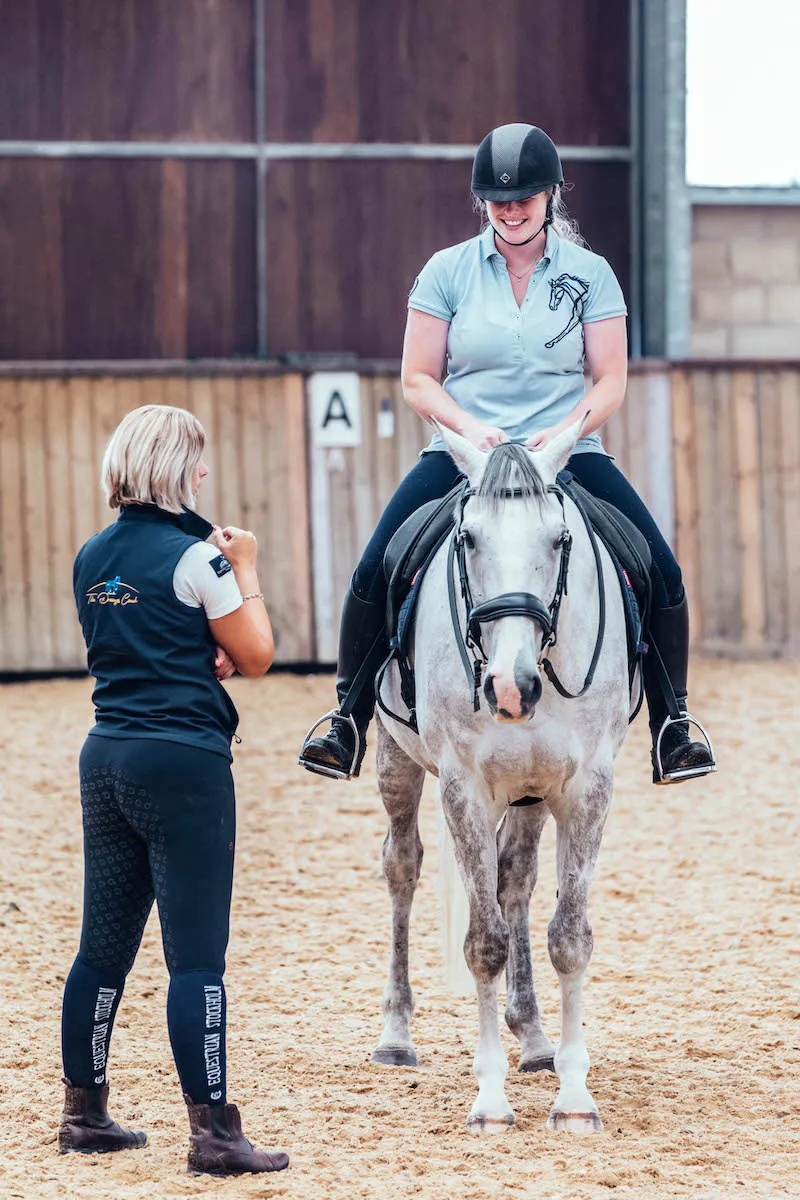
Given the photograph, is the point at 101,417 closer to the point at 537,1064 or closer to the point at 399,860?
the point at 399,860

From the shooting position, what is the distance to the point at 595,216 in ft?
44.5

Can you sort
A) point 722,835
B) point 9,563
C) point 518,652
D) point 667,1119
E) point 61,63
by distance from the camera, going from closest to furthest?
point 518,652 < point 667,1119 < point 722,835 < point 9,563 < point 61,63

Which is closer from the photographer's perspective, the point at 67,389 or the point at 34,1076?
the point at 34,1076

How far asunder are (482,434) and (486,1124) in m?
1.85

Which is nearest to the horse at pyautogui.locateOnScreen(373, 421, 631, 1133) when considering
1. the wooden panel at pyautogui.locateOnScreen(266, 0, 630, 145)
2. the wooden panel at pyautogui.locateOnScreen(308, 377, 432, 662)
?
the wooden panel at pyautogui.locateOnScreen(308, 377, 432, 662)

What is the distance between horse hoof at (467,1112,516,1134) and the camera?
4102 mm

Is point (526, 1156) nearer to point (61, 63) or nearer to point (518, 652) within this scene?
point (518, 652)

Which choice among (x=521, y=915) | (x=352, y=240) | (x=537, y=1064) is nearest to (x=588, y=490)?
(x=521, y=915)

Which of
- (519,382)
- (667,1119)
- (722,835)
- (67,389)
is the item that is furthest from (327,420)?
(667,1119)

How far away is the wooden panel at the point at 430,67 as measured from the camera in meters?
13.3

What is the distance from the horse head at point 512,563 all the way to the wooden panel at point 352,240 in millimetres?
9621

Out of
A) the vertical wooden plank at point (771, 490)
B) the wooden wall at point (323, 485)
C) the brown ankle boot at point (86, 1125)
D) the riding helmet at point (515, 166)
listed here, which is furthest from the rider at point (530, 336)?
the vertical wooden plank at point (771, 490)

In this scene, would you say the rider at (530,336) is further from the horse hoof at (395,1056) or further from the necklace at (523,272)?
the horse hoof at (395,1056)

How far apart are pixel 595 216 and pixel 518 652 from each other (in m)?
10.7
